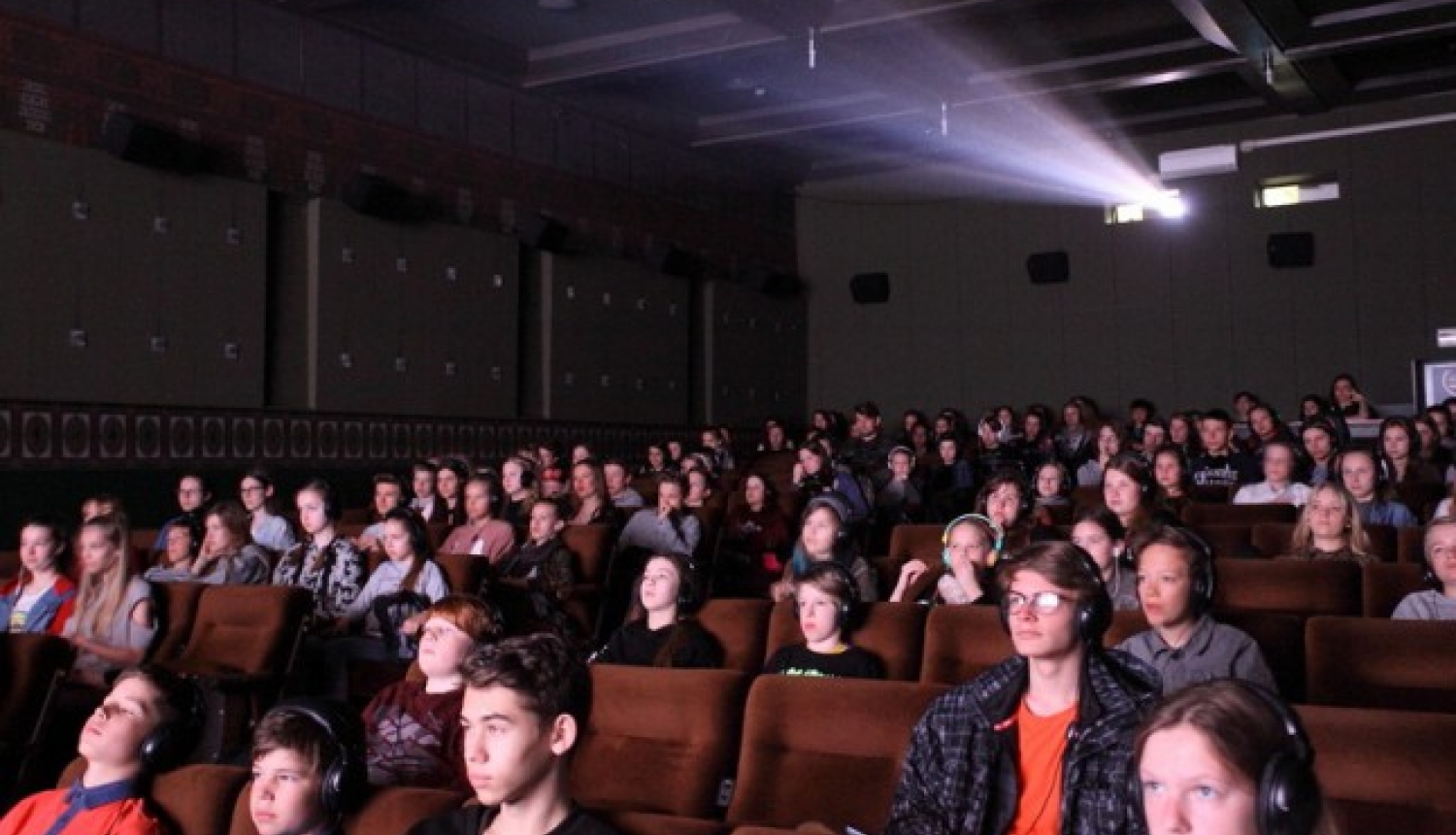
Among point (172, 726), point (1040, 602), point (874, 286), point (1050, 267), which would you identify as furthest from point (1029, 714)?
point (874, 286)

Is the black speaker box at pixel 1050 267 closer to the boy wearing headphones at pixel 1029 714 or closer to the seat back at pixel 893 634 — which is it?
the seat back at pixel 893 634

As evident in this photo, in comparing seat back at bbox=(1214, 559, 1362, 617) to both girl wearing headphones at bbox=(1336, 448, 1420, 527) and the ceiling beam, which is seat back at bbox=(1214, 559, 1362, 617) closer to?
girl wearing headphones at bbox=(1336, 448, 1420, 527)

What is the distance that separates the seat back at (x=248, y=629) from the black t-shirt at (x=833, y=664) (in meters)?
2.07

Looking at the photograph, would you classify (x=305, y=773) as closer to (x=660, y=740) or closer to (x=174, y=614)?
(x=660, y=740)

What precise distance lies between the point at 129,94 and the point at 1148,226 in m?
9.97

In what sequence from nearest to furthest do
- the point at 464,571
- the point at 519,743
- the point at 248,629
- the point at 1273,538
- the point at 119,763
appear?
the point at 519,743 → the point at 119,763 → the point at 248,629 → the point at 1273,538 → the point at 464,571

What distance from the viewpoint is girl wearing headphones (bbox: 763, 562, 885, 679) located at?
12.3ft

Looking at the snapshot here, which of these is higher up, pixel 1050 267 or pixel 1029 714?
pixel 1050 267

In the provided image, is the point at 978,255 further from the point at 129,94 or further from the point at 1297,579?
the point at 1297,579

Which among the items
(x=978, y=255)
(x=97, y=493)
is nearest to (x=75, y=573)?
(x=97, y=493)

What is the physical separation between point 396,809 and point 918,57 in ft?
32.3

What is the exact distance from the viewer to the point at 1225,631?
307cm

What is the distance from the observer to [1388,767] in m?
2.32

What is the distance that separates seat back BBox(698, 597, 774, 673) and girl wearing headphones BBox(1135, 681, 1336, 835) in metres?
2.66
